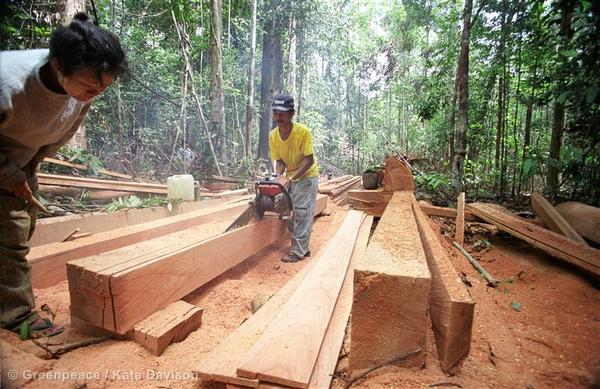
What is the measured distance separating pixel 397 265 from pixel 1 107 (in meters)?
1.93

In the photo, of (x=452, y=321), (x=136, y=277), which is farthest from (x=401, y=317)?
(x=136, y=277)

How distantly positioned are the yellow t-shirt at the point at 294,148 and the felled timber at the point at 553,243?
231cm

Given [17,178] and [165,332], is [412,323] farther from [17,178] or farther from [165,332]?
[17,178]

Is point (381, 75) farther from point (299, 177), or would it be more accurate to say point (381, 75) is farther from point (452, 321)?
point (452, 321)

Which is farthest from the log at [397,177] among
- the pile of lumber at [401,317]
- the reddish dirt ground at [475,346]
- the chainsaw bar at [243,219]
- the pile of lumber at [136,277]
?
the pile of lumber at [401,317]

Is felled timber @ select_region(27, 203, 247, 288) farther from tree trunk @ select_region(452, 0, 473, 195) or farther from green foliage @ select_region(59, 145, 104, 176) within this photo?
tree trunk @ select_region(452, 0, 473, 195)

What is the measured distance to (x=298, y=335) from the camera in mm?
1396

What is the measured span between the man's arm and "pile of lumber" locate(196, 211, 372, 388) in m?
1.80

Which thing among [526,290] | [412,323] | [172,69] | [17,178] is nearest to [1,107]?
[17,178]

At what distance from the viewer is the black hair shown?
55.4 inches

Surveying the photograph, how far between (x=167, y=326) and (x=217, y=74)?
8.29 meters

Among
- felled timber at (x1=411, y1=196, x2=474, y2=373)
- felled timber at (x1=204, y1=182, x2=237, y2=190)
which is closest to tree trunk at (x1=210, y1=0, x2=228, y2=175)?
felled timber at (x1=204, y1=182, x2=237, y2=190)

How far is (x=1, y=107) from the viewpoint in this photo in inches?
56.3

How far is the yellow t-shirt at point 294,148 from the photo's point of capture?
392cm
